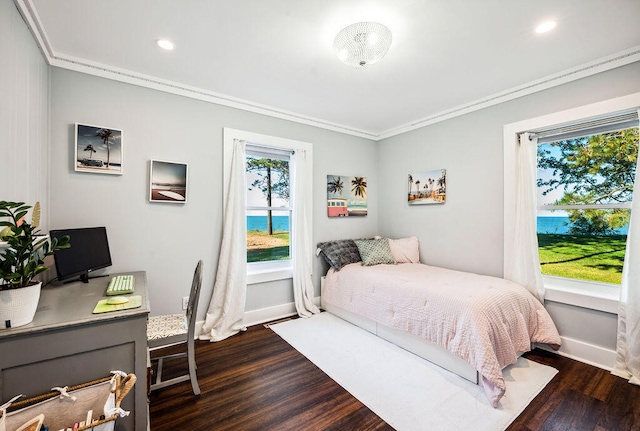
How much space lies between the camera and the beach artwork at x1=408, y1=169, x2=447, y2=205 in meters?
3.51

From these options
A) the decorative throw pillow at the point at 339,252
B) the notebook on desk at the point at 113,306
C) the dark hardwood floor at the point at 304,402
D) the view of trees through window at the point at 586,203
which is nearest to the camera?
the notebook on desk at the point at 113,306

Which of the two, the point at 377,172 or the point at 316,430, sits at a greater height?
the point at 377,172

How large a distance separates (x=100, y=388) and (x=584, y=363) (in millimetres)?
3490

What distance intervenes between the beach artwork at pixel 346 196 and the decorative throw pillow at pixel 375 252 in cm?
56

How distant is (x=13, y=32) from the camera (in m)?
1.60

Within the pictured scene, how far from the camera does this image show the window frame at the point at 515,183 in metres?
2.27

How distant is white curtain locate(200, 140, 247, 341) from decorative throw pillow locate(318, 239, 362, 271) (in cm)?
107

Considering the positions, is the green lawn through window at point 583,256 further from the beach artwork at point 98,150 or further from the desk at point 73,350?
the beach artwork at point 98,150

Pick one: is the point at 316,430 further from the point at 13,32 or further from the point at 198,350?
the point at 13,32

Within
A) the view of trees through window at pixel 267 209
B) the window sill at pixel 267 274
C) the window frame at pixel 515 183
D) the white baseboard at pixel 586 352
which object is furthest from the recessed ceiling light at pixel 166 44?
the window frame at pixel 515 183

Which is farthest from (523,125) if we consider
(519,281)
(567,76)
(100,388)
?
(100,388)

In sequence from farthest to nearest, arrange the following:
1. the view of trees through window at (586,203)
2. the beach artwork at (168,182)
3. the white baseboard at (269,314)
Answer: the white baseboard at (269,314) < the beach artwork at (168,182) < the view of trees through window at (586,203)

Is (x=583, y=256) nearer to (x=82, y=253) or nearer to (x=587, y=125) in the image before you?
(x=587, y=125)

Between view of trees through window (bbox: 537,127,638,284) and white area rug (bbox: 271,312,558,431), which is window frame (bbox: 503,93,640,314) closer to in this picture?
view of trees through window (bbox: 537,127,638,284)
